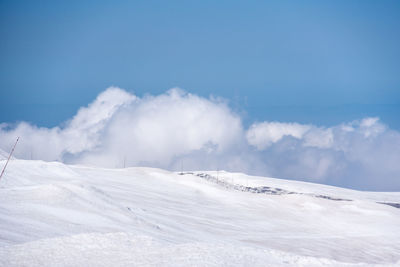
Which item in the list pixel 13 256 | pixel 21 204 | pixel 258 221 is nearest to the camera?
pixel 13 256

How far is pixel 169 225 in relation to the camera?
32.4 meters

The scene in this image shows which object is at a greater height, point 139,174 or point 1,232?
point 139,174

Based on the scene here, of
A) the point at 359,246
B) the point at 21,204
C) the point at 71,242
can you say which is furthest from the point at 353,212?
the point at 71,242

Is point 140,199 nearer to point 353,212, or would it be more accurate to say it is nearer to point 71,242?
point 71,242

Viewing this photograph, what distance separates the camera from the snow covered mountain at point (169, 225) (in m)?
15.4

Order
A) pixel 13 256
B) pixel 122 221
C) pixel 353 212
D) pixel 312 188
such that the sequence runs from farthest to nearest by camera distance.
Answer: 1. pixel 312 188
2. pixel 353 212
3. pixel 122 221
4. pixel 13 256

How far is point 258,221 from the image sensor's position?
47.2m

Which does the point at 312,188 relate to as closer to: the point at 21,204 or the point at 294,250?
the point at 294,250

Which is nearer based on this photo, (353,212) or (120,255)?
(120,255)

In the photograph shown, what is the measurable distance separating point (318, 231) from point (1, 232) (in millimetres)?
37387

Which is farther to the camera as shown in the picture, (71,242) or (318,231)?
(318,231)

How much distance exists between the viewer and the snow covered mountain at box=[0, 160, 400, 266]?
50.4ft

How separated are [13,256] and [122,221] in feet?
44.6

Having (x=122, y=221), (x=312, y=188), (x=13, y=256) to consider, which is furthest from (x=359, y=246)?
(x=312, y=188)
